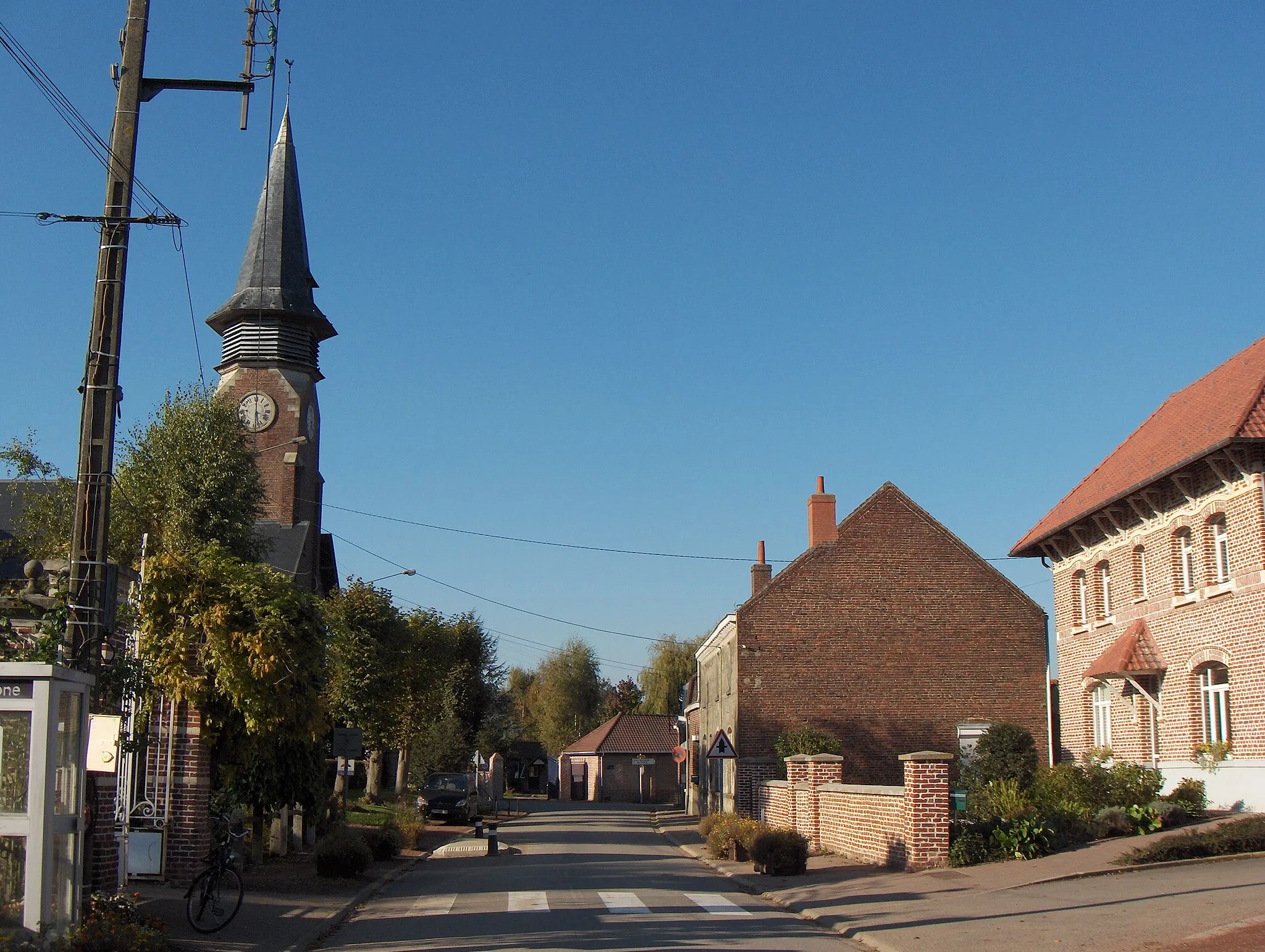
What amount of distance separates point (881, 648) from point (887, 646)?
163 millimetres

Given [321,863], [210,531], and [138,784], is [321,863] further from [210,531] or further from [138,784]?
[210,531]

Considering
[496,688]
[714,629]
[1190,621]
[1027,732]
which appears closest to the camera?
[1190,621]

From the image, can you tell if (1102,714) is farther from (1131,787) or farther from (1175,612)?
(1131,787)

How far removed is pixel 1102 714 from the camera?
28.8 metres

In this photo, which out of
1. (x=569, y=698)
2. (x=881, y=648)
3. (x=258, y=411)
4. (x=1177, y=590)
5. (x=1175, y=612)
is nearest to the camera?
(x=1177, y=590)

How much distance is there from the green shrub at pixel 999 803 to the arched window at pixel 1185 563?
6385 millimetres

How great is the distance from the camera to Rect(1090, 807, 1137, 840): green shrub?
18969mm

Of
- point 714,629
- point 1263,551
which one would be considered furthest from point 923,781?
point 714,629

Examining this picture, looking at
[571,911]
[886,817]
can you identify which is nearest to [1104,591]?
[886,817]

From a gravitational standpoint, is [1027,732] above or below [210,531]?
below

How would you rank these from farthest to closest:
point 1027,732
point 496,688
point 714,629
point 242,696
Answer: point 496,688 < point 714,629 < point 1027,732 < point 242,696

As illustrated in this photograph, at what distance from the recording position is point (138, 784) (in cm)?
1652

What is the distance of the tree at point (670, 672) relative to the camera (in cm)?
7706

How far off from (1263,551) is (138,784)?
18316mm
